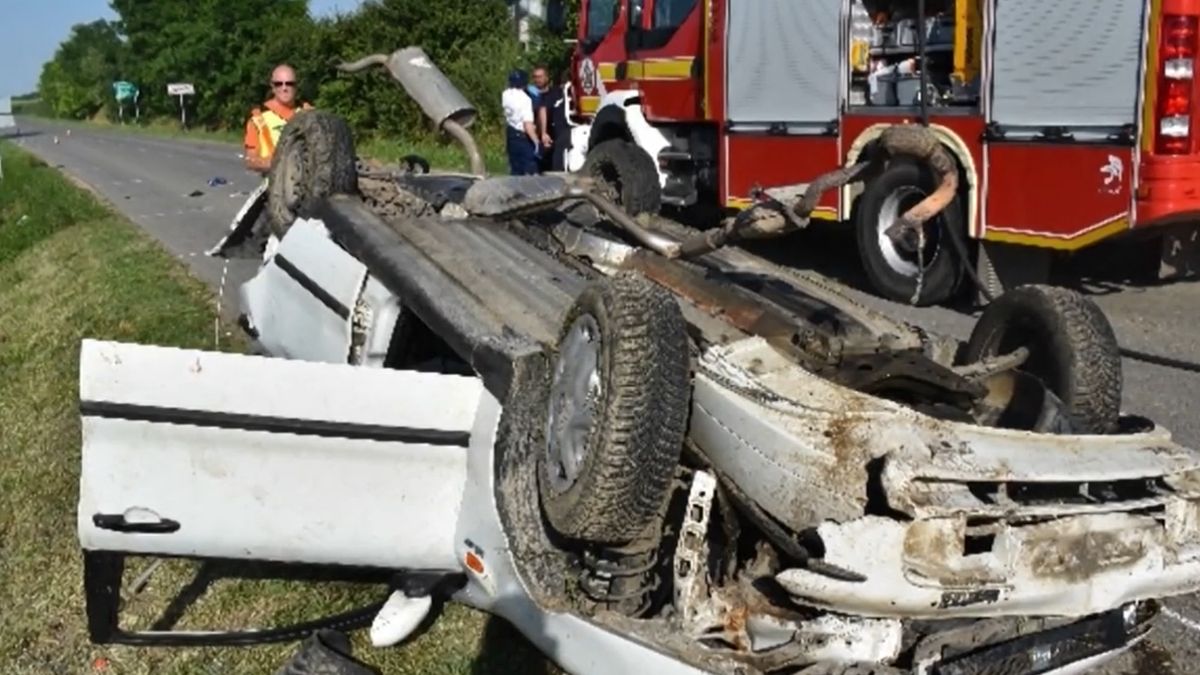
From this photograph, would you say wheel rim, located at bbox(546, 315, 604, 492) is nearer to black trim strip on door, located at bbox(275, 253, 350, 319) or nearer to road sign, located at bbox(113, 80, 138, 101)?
black trim strip on door, located at bbox(275, 253, 350, 319)

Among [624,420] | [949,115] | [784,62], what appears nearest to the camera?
[624,420]

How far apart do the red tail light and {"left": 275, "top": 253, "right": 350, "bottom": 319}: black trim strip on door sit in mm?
4651

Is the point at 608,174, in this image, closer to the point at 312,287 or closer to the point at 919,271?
the point at 919,271

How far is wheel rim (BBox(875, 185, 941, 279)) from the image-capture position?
27.2ft

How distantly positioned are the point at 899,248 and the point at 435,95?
3.66m

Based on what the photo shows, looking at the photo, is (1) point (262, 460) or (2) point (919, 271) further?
(2) point (919, 271)

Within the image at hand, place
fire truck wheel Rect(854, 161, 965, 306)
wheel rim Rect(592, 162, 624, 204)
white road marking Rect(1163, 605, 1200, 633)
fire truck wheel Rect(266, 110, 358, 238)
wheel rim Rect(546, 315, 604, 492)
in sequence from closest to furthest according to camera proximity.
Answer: wheel rim Rect(546, 315, 604, 492), white road marking Rect(1163, 605, 1200, 633), fire truck wheel Rect(266, 110, 358, 238), wheel rim Rect(592, 162, 624, 204), fire truck wheel Rect(854, 161, 965, 306)

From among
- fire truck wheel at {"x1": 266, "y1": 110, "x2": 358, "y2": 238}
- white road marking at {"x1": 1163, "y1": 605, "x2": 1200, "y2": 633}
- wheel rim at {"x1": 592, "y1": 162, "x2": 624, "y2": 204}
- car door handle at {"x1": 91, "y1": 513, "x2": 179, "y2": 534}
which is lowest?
white road marking at {"x1": 1163, "y1": 605, "x2": 1200, "y2": 633}

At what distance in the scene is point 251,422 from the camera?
125 inches

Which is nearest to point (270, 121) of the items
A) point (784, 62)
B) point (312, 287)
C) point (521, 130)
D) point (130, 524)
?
point (312, 287)

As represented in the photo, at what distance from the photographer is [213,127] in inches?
1905

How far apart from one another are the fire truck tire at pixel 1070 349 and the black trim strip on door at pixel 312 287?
209cm

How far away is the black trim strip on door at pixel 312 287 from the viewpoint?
437cm

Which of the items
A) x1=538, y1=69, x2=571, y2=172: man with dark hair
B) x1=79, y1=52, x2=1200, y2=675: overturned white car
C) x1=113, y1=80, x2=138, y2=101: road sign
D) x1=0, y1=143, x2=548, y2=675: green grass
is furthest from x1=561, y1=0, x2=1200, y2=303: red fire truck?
x1=113, y1=80, x2=138, y2=101: road sign
